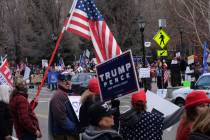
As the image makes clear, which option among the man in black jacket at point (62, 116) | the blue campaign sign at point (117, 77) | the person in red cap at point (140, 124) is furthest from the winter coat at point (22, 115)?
the person in red cap at point (140, 124)

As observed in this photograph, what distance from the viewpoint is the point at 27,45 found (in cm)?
6231

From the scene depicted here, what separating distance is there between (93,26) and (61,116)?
1546 mm

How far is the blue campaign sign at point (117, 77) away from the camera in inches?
266

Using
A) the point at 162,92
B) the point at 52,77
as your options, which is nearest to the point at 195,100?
the point at 162,92

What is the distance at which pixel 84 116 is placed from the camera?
24.7 feet

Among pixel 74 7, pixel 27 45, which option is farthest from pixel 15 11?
pixel 74 7

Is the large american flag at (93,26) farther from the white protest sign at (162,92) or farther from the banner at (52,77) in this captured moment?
the banner at (52,77)

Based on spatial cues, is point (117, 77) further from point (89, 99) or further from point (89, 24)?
point (89, 24)

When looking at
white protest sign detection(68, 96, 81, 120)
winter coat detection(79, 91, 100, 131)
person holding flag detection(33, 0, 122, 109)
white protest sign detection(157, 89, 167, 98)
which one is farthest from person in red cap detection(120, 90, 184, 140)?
white protest sign detection(157, 89, 167, 98)

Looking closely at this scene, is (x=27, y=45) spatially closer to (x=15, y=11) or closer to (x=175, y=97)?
(x=15, y=11)

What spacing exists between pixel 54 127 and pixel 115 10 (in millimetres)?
49690

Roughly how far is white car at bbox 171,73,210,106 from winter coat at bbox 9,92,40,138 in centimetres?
1016

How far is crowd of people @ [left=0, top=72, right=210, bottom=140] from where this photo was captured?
203 inches

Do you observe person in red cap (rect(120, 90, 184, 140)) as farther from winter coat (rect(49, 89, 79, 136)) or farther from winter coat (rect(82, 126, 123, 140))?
winter coat (rect(49, 89, 79, 136))
